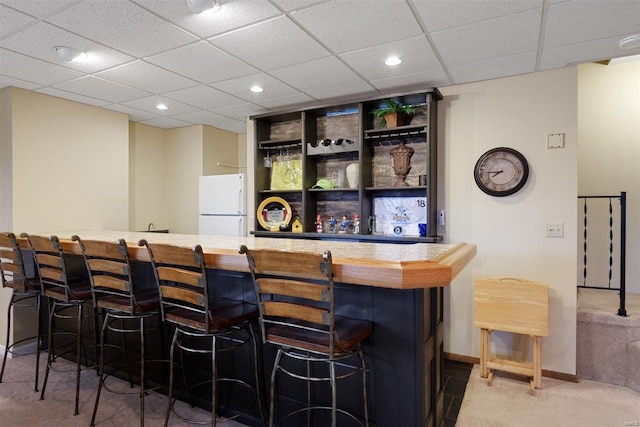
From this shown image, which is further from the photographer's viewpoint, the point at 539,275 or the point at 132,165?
the point at 132,165

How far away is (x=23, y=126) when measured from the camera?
3.47 meters

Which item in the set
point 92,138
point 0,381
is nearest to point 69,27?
point 92,138

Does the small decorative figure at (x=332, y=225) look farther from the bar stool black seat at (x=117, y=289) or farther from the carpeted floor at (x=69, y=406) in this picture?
the carpeted floor at (x=69, y=406)

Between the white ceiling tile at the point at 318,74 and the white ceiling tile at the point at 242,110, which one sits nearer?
the white ceiling tile at the point at 318,74

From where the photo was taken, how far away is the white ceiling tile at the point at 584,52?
2.53 m

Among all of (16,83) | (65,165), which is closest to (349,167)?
(65,165)

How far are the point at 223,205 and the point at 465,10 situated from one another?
3.34m

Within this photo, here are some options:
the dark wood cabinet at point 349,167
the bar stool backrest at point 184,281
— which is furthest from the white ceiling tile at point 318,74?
the bar stool backrest at point 184,281

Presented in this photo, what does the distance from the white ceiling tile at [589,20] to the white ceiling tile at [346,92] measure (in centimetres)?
148

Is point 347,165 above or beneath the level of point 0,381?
above

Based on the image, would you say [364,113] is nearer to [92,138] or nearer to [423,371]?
[423,371]

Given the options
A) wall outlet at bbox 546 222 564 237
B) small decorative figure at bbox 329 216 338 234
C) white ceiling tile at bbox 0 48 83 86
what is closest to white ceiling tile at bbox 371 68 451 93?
small decorative figure at bbox 329 216 338 234

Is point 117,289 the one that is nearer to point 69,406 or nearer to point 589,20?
point 69,406

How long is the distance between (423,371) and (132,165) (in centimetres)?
447
